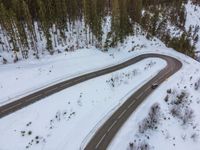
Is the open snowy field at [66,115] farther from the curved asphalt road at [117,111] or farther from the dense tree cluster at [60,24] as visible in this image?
the dense tree cluster at [60,24]

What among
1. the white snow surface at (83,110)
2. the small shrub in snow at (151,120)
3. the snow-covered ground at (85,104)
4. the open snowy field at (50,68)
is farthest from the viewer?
the open snowy field at (50,68)

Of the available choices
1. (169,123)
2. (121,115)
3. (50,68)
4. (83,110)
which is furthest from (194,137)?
(50,68)

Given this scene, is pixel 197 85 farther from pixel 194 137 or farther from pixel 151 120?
pixel 151 120

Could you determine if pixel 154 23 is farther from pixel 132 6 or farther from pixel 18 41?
pixel 18 41

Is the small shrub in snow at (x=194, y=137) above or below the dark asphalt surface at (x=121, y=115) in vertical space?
below

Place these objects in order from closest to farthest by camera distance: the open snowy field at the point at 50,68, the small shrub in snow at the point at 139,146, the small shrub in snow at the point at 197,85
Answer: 1. the small shrub in snow at the point at 139,146
2. the open snowy field at the point at 50,68
3. the small shrub in snow at the point at 197,85

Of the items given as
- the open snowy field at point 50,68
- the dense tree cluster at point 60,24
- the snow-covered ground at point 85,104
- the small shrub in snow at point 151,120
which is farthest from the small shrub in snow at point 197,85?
the dense tree cluster at point 60,24

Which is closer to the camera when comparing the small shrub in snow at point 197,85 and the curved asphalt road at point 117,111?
the curved asphalt road at point 117,111

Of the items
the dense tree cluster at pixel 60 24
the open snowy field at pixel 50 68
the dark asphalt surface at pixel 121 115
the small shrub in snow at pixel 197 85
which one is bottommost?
the dark asphalt surface at pixel 121 115
